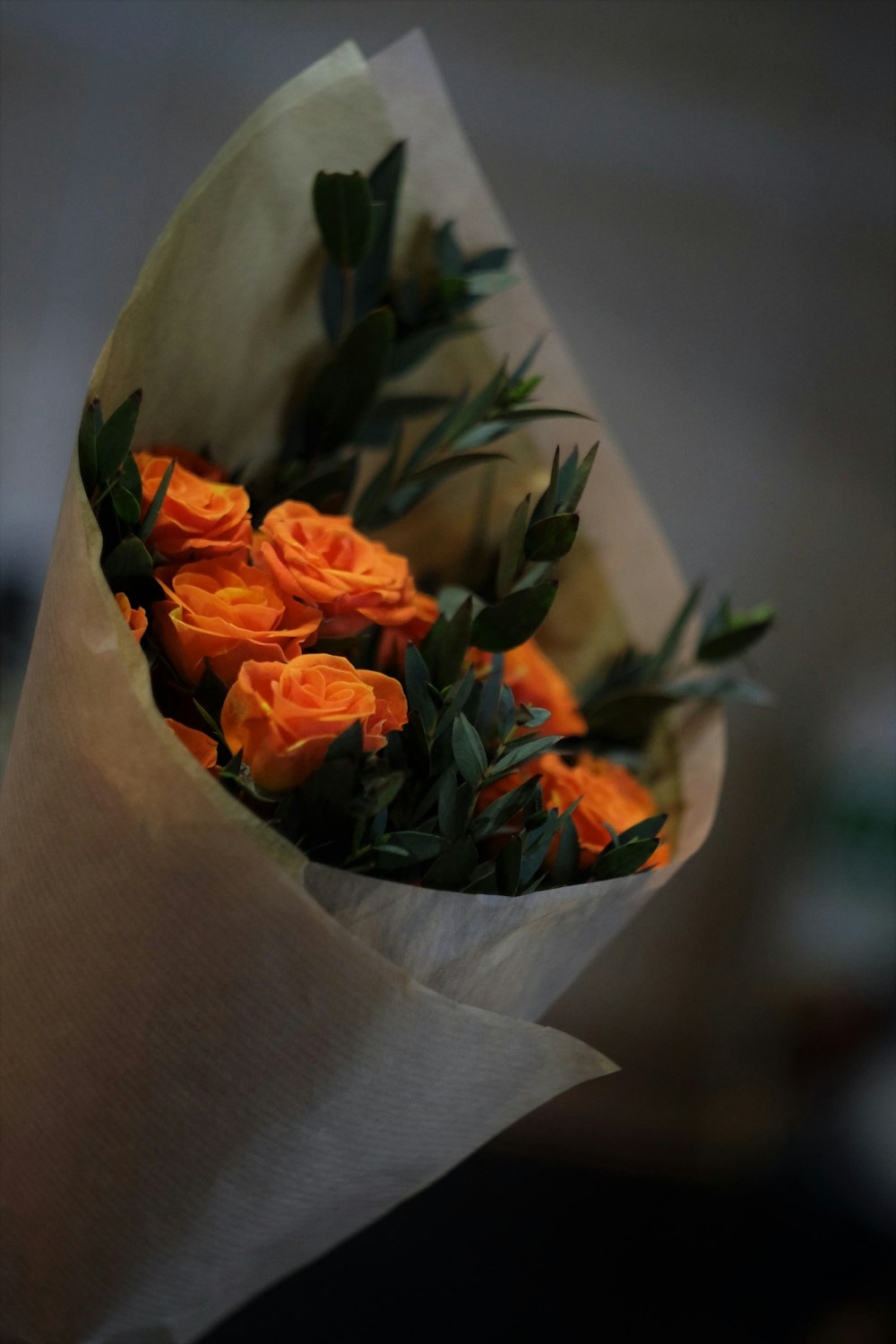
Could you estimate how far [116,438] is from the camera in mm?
430

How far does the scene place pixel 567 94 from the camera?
1358mm

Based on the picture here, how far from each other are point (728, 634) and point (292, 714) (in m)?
0.39

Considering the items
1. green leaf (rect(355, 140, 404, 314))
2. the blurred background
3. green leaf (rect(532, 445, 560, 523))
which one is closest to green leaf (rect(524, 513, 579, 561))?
green leaf (rect(532, 445, 560, 523))

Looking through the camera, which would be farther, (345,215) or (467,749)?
(345,215)

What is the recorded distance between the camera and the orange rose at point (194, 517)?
1.47ft

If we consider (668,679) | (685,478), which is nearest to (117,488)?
(668,679)

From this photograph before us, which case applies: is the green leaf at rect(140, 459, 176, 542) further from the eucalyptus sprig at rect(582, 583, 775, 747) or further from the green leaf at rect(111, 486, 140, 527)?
the eucalyptus sprig at rect(582, 583, 775, 747)

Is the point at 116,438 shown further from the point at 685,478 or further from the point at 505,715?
the point at 685,478

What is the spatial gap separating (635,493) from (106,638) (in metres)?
0.39

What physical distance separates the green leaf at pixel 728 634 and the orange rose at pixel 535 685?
0.15 meters

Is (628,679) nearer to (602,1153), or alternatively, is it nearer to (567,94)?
(567,94)

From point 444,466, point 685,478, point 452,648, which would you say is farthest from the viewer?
point 685,478

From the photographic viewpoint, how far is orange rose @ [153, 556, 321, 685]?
41cm

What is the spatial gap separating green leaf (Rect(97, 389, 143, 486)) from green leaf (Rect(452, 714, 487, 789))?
6.9 inches
